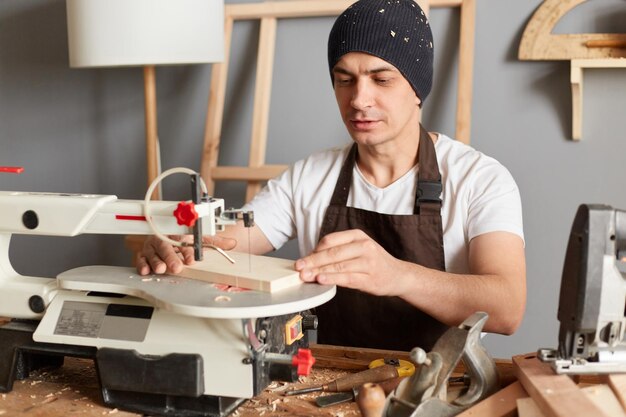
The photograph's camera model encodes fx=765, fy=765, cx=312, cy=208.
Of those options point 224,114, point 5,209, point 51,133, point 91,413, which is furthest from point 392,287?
point 51,133

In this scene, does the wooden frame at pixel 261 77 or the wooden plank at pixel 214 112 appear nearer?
the wooden frame at pixel 261 77

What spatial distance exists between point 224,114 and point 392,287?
5.98 feet

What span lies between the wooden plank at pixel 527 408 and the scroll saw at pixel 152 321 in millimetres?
387

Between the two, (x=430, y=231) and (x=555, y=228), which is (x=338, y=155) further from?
(x=555, y=228)

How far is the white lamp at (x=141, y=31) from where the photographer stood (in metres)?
2.74

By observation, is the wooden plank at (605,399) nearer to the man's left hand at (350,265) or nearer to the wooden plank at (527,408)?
the wooden plank at (527,408)

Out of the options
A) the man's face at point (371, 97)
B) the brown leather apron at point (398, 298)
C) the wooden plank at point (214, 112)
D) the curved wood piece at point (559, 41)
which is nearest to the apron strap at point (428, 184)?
the brown leather apron at point (398, 298)

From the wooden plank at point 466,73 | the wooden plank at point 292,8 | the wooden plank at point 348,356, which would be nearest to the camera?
the wooden plank at point 348,356

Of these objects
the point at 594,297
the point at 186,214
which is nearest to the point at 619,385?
the point at 594,297

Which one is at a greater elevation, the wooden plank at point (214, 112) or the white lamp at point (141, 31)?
the white lamp at point (141, 31)

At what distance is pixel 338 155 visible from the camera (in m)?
2.36

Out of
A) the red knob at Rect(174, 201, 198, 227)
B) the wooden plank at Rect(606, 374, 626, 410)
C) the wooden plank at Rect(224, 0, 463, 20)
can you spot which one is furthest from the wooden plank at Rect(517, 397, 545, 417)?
the wooden plank at Rect(224, 0, 463, 20)

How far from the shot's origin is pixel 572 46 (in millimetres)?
2740

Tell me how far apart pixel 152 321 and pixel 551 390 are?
766mm
